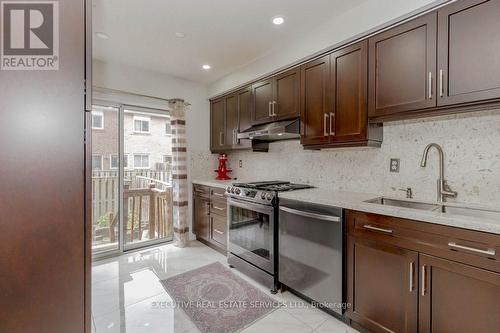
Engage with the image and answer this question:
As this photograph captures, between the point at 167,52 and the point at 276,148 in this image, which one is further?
the point at 276,148

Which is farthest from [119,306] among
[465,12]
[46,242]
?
[465,12]

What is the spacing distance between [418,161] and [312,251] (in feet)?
3.83

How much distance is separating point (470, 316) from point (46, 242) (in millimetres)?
2022

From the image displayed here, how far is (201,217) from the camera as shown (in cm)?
366

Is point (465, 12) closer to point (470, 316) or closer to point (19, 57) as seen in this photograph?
point (470, 316)

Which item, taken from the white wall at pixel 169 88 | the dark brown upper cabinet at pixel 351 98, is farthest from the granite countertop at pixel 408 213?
the white wall at pixel 169 88

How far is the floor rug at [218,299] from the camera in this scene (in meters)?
1.90

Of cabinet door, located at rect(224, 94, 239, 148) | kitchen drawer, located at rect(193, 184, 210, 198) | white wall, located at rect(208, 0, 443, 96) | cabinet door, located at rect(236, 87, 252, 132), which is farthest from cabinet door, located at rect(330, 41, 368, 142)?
kitchen drawer, located at rect(193, 184, 210, 198)

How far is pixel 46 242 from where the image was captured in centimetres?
78

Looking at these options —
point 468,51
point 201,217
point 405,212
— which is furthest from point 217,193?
point 468,51

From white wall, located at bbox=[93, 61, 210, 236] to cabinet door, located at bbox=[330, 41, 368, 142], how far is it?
235 cm

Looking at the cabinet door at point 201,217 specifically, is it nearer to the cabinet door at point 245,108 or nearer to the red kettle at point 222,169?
the red kettle at point 222,169

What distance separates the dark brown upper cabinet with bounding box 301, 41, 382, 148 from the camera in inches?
80.3

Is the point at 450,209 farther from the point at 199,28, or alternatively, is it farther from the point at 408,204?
the point at 199,28
